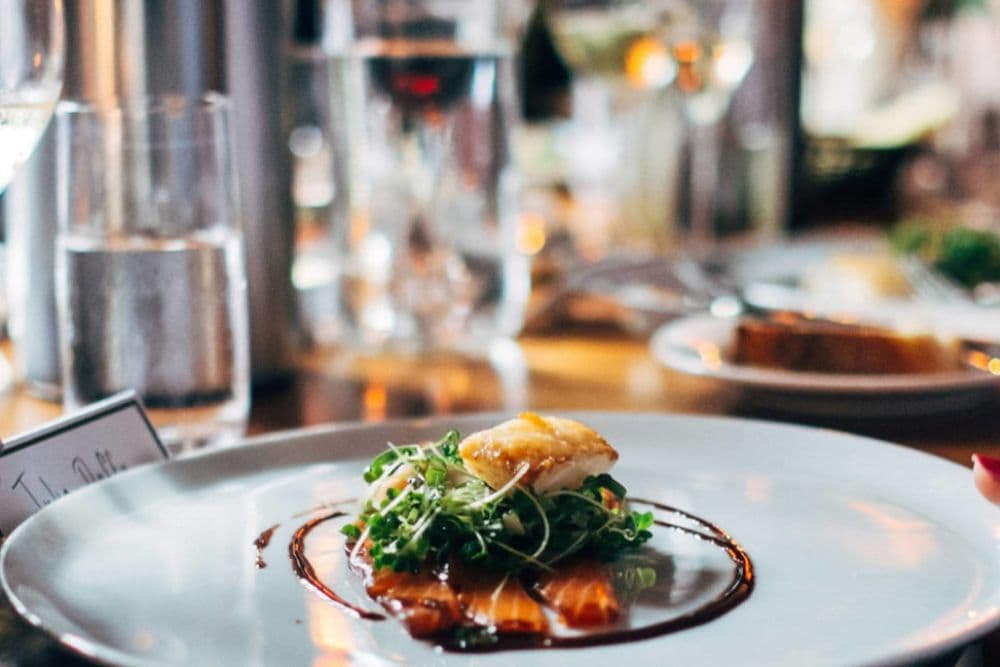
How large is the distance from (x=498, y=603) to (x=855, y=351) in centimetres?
66

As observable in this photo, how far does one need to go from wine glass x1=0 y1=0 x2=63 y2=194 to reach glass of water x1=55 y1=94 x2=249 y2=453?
202 millimetres

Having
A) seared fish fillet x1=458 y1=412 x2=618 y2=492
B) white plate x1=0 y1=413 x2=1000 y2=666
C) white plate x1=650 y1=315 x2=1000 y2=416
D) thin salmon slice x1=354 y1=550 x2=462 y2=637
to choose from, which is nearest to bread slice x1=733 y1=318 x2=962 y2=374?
white plate x1=650 y1=315 x2=1000 y2=416

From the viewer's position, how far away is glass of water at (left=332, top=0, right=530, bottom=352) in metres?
1.46

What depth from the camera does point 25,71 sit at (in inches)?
29.1

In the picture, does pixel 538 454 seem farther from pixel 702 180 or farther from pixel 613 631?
pixel 702 180

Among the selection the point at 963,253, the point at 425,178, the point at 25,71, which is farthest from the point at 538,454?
the point at 963,253

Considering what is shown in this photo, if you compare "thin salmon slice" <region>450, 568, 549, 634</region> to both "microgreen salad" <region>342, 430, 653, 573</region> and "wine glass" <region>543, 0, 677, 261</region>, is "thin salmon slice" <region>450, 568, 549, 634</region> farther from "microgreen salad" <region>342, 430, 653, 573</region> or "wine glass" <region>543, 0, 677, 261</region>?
"wine glass" <region>543, 0, 677, 261</region>

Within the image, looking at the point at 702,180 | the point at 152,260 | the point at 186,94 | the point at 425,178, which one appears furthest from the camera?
the point at 702,180

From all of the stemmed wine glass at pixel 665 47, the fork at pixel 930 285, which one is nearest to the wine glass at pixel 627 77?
the stemmed wine glass at pixel 665 47

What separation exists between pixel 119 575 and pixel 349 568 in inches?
4.5

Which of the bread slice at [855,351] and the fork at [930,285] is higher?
the bread slice at [855,351]

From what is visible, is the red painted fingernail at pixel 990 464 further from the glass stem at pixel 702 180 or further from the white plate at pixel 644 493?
the glass stem at pixel 702 180

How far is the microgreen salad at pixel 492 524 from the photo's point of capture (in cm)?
65

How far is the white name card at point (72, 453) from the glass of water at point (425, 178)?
25.7 inches
